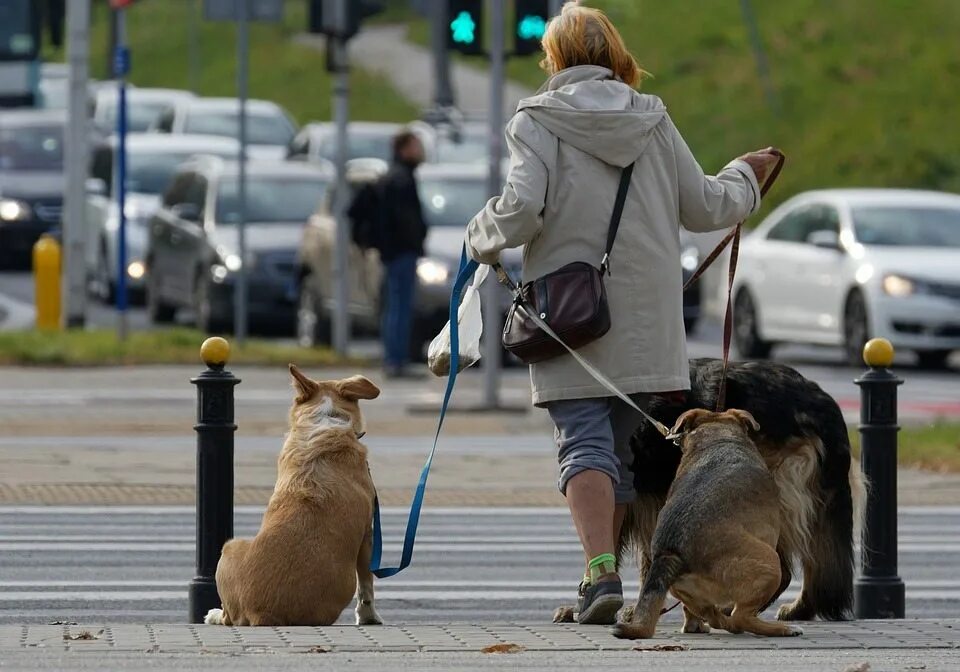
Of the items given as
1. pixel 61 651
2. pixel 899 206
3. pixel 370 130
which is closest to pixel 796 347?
pixel 899 206

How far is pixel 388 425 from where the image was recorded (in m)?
15.1

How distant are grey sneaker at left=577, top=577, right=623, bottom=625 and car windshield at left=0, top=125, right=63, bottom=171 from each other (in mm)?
25542

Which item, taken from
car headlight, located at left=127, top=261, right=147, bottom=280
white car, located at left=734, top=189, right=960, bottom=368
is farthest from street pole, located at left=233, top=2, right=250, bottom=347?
car headlight, located at left=127, top=261, right=147, bottom=280

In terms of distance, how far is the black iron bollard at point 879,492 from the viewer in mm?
7953

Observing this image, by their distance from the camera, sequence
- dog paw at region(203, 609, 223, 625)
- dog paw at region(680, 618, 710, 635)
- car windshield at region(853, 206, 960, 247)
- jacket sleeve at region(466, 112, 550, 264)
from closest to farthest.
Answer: dog paw at region(680, 618, 710, 635)
jacket sleeve at region(466, 112, 550, 264)
dog paw at region(203, 609, 223, 625)
car windshield at region(853, 206, 960, 247)

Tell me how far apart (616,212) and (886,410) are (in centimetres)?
143

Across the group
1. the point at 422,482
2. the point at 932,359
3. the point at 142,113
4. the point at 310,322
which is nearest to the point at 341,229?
the point at 310,322

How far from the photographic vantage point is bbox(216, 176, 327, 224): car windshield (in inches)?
937

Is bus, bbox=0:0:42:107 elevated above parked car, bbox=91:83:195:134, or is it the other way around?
bus, bbox=0:0:42:107

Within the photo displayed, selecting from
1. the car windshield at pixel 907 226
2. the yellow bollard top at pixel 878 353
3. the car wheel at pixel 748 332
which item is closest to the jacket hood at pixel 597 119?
the yellow bollard top at pixel 878 353

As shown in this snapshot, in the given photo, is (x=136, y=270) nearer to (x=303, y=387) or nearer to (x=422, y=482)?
(x=422, y=482)

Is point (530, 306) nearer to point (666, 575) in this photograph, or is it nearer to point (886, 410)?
point (666, 575)

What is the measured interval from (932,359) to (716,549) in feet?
47.9

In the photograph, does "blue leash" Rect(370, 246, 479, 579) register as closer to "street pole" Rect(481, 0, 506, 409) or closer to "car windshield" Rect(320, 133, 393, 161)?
"street pole" Rect(481, 0, 506, 409)
